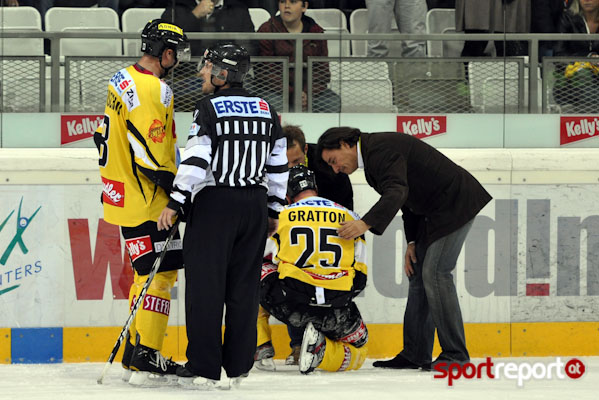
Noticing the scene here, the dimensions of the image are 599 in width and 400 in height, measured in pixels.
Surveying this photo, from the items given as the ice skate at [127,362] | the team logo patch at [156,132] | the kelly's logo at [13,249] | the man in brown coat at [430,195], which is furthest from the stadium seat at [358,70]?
the ice skate at [127,362]

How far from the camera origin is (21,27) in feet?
18.7

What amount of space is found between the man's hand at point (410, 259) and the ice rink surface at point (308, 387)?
0.51 m

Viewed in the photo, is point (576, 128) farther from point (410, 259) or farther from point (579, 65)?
point (410, 259)

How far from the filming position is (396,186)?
16.4 feet

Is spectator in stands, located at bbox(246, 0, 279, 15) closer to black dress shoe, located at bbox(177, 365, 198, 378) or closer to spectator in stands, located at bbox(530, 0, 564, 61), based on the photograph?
spectator in stands, located at bbox(530, 0, 564, 61)

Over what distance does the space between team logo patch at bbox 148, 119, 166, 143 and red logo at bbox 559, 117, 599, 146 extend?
236 centimetres

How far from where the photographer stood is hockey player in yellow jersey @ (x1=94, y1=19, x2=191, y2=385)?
4660 millimetres

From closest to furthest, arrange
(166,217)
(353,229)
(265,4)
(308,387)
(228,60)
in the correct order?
(166,217) → (228,60) → (308,387) → (353,229) → (265,4)

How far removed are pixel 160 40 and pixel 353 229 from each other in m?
1.23

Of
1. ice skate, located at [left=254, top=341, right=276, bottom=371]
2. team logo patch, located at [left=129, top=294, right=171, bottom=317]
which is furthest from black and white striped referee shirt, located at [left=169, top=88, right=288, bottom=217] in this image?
ice skate, located at [left=254, top=341, right=276, bottom=371]

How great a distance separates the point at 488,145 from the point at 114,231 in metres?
2.05

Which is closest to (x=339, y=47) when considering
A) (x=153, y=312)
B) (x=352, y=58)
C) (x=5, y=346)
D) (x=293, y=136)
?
(x=352, y=58)

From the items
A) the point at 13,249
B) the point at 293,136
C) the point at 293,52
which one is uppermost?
the point at 293,52

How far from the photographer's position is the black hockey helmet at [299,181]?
5.24m
